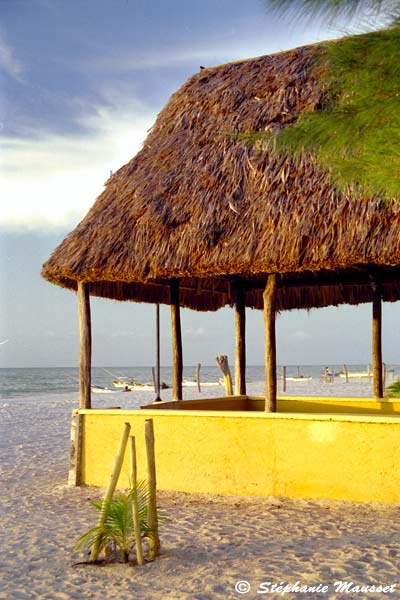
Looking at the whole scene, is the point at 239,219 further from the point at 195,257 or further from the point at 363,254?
the point at 363,254

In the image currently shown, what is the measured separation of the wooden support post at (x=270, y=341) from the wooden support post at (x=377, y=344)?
2331 mm

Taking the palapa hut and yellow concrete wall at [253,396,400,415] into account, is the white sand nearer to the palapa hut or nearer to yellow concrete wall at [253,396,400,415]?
the palapa hut

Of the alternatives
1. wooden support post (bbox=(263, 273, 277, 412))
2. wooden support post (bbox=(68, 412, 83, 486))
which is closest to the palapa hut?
wooden support post (bbox=(263, 273, 277, 412))

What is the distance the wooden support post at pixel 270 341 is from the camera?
689 cm

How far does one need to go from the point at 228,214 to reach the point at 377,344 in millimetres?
2928

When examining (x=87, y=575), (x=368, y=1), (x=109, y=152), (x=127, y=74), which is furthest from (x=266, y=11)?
(x=109, y=152)

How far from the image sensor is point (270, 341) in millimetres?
6965

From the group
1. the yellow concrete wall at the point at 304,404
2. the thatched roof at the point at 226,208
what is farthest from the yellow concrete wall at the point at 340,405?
the thatched roof at the point at 226,208

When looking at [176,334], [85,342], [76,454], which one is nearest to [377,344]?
[176,334]

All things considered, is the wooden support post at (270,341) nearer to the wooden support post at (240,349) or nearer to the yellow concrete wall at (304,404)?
the yellow concrete wall at (304,404)

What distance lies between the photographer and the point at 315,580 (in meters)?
4.36

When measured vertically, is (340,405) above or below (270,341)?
below

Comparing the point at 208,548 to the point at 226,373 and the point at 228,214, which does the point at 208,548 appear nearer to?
the point at 228,214

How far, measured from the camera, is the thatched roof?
6.39 metres
